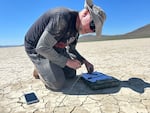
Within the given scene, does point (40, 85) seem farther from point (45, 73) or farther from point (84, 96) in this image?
point (84, 96)

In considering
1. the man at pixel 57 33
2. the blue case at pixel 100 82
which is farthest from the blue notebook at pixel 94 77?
the man at pixel 57 33

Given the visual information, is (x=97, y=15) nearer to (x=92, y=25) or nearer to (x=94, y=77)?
(x=92, y=25)

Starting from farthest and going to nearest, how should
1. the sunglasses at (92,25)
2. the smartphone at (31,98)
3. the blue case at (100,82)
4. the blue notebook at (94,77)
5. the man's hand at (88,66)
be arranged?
the man's hand at (88,66)
the blue notebook at (94,77)
the blue case at (100,82)
the smartphone at (31,98)
the sunglasses at (92,25)

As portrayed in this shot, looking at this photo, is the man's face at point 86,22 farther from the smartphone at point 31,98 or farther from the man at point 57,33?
the smartphone at point 31,98

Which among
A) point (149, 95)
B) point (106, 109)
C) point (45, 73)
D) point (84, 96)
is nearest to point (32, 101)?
point (45, 73)

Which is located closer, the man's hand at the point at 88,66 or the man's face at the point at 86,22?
the man's face at the point at 86,22

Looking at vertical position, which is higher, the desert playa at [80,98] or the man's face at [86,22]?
the man's face at [86,22]

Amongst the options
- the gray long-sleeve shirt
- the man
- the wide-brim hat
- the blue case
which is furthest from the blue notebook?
the wide-brim hat

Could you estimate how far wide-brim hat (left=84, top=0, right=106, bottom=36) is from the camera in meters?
1.87

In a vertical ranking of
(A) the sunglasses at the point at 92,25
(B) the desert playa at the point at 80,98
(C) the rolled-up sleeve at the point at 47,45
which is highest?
(A) the sunglasses at the point at 92,25

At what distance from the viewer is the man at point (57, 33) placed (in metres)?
1.92

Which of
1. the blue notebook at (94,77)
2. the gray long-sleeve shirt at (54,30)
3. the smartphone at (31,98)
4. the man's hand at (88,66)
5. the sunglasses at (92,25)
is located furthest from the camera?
the man's hand at (88,66)

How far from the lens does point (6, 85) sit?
2.80m

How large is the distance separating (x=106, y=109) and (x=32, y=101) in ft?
2.82
